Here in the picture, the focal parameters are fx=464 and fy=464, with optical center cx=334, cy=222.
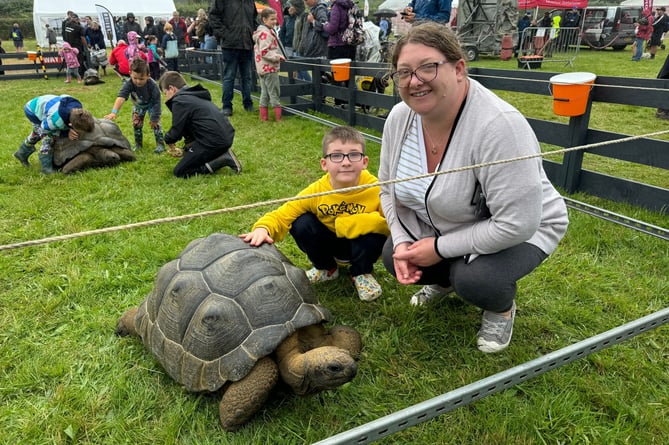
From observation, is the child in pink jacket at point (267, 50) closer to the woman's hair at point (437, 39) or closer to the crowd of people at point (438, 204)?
the crowd of people at point (438, 204)

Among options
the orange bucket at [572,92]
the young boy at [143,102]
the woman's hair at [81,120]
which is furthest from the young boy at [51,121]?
the orange bucket at [572,92]

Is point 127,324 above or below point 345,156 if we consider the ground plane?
below

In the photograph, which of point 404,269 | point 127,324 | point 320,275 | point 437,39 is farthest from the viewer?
point 320,275

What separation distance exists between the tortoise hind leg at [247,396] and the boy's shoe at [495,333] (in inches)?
47.5

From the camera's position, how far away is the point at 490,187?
6.70 feet

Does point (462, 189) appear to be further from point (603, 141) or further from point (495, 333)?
point (603, 141)

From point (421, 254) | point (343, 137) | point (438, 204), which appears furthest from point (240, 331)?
point (343, 137)

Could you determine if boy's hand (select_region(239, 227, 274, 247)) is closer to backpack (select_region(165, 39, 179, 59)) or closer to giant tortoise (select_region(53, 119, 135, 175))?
giant tortoise (select_region(53, 119, 135, 175))

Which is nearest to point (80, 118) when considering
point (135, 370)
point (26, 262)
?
point (26, 262)

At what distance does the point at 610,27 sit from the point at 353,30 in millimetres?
22149

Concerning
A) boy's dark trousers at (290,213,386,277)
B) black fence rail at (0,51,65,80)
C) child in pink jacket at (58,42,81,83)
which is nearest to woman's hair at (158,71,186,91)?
boy's dark trousers at (290,213,386,277)

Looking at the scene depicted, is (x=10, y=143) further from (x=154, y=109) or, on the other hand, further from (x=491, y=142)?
(x=491, y=142)

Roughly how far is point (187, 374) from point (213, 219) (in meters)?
2.40

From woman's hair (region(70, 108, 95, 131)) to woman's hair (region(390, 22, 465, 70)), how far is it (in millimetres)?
5169
